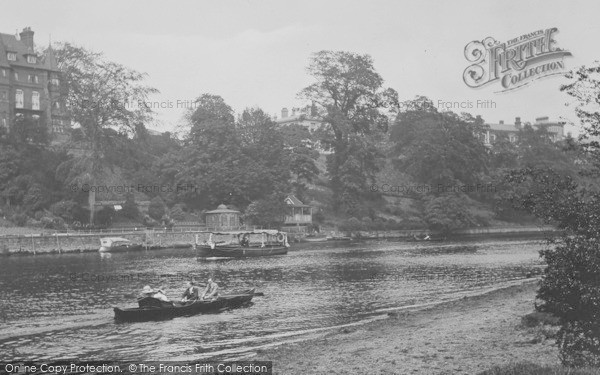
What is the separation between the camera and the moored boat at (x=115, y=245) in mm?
76312

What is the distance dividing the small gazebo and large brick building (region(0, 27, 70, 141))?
24352mm

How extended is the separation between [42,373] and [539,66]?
A: 117ft

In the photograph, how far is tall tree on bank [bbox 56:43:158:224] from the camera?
267 ft

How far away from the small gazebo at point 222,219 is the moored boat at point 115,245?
46.9ft

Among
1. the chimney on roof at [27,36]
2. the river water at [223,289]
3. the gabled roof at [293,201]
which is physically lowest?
the river water at [223,289]

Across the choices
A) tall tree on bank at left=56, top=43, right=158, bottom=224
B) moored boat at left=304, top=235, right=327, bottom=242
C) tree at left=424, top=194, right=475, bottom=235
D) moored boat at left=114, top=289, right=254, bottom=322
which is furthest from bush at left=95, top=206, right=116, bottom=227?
moored boat at left=114, top=289, right=254, bottom=322

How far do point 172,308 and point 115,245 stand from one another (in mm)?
49210

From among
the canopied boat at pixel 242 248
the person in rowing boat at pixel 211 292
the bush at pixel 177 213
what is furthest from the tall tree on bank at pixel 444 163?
the person in rowing boat at pixel 211 292

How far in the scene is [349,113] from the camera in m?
115

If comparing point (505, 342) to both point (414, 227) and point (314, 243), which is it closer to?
point (314, 243)

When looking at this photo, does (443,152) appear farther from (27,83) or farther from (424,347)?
(424,347)

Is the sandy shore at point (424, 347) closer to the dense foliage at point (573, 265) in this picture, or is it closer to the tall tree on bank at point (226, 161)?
the dense foliage at point (573, 265)

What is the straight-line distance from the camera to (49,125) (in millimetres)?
97312

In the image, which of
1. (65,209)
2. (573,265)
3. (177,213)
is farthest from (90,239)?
(573,265)
